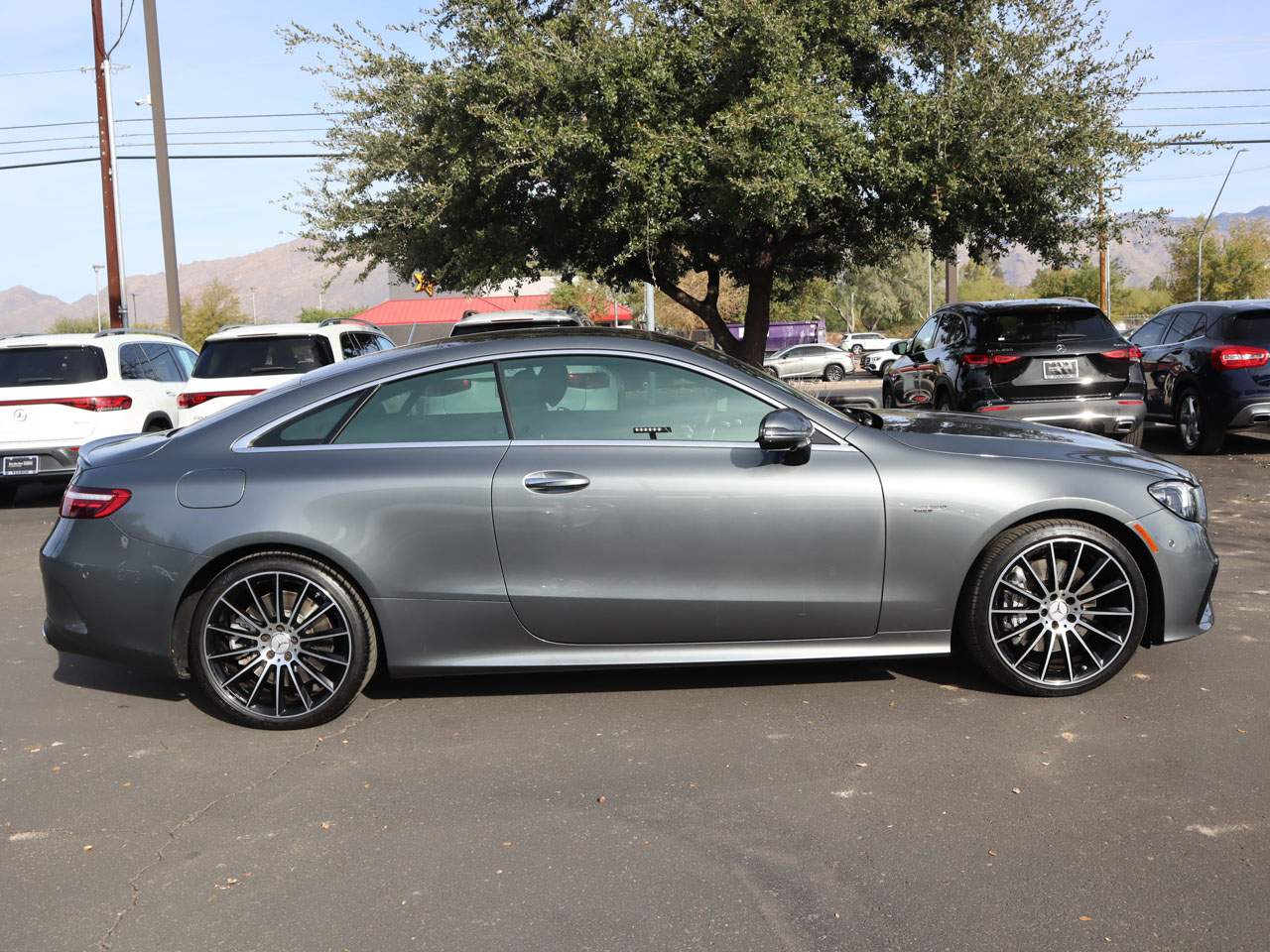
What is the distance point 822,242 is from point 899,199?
3.68 metres

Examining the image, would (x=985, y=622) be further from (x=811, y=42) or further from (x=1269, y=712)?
(x=811, y=42)

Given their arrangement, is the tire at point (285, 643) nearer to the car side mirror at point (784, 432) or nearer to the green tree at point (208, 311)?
the car side mirror at point (784, 432)

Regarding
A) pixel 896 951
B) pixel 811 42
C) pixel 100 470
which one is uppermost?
pixel 811 42

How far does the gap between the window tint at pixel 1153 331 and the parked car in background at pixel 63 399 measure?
36.9 feet

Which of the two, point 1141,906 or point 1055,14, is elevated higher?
point 1055,14

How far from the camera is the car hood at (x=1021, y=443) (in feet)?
15.7

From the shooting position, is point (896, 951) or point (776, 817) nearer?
point (896, 951)

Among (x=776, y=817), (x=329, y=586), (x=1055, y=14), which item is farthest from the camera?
(x=1055, y=14)

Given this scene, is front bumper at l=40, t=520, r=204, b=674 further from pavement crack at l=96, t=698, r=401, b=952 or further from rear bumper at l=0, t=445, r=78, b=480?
rear bumper at l=0, t=445, r=78, b=480

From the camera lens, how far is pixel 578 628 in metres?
4.62

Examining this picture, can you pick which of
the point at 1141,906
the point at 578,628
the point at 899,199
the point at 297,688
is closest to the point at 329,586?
the point at 297,688

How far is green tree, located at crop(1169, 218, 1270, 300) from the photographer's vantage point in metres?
64.8

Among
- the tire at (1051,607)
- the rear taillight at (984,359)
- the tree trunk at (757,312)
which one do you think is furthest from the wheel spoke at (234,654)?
the tree trunk at (757,312)

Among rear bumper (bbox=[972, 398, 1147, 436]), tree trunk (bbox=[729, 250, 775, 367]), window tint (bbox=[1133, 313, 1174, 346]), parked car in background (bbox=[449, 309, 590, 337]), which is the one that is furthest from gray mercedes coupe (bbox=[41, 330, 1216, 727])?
tree trunk (bbox=[729, 250, 775, 367])
